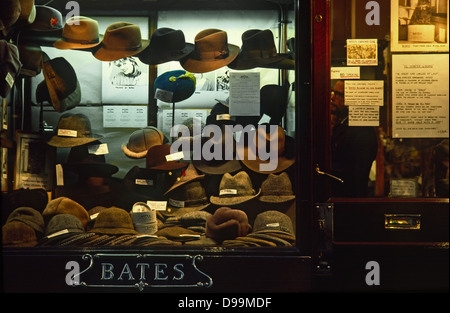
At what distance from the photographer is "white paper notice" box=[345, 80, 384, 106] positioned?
3.15 m

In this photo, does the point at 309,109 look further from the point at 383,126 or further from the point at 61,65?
the point at 61,65

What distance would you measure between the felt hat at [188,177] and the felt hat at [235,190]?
217 mm

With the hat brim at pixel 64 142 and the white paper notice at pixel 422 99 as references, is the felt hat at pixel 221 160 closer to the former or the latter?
A: the hat brim at pixel 64 142

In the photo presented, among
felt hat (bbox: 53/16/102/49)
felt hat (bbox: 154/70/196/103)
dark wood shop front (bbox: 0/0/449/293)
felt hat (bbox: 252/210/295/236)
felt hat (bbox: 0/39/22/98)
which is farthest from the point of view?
felt hat (bbox: 154/70/196/103)

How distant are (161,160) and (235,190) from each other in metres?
0.69

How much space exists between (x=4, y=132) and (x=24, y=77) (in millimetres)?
530

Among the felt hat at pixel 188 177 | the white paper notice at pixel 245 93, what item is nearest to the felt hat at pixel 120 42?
the white paper notice at pixel 245 93

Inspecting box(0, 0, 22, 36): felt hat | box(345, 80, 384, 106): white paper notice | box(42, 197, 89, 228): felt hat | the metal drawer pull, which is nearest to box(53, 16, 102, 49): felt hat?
box(0, 0, 22, 36): felt hat

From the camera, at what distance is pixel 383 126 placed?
125 inches

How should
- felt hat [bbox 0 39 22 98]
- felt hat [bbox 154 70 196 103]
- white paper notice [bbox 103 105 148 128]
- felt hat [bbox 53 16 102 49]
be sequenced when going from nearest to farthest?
felt hat [bbox 0 39 22 98] → felt hat [bbox 53 16 102 49] → felt hat [bbox 154 70 196 103] → white paper notice [bbox 103 105 148 128]

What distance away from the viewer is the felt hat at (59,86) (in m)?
3.76

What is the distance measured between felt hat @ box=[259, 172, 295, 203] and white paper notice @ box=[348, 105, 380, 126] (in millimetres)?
714

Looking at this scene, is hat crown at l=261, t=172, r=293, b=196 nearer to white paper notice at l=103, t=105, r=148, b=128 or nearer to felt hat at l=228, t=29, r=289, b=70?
felt hat at l=228, t=29, r=289, b=70
